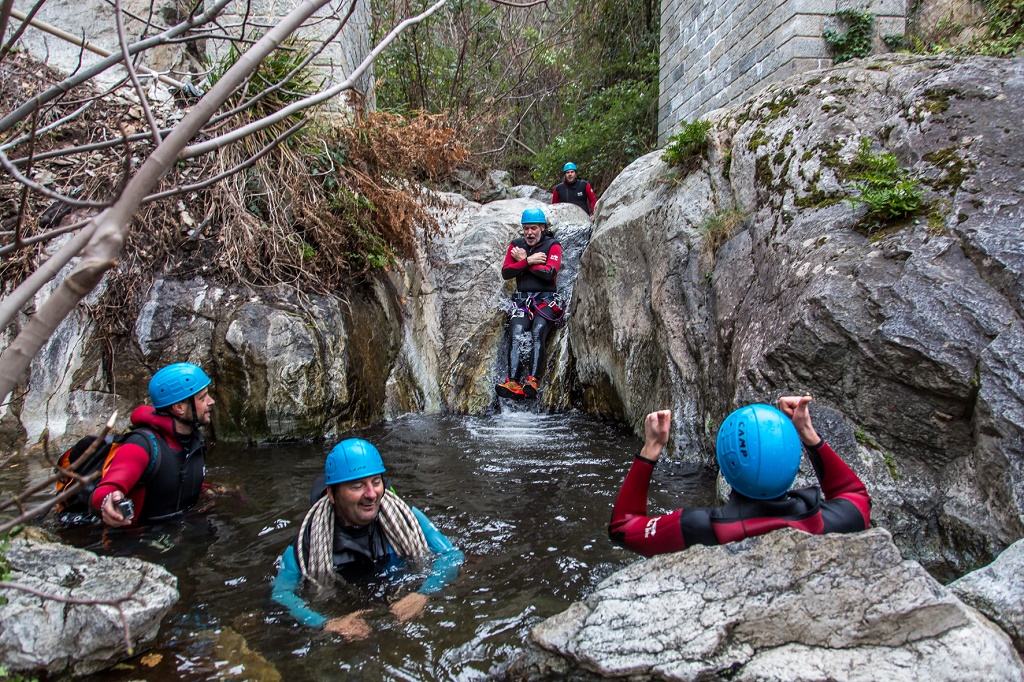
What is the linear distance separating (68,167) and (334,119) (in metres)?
3.02

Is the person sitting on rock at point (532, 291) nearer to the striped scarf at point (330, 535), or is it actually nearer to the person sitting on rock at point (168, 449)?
the person sitting on rock at point (168, 449)

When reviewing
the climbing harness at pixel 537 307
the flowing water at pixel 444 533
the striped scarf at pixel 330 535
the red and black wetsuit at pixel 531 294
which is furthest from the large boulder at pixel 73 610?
the climbing harness at pixel 537 307

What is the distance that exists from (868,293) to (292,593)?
3.76m

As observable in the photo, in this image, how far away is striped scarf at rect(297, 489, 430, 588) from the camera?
3.49m

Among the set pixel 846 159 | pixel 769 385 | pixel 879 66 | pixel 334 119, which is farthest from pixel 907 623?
pixel 334 119

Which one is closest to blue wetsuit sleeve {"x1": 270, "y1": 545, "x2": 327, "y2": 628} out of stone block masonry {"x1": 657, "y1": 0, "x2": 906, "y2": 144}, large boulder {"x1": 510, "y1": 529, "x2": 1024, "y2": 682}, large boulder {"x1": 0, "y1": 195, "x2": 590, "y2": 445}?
large boulder {"x1": 510, "y1": 529, "x2": 1024, "y2": 682}

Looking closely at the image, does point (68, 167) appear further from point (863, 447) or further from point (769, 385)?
point (863, 447)

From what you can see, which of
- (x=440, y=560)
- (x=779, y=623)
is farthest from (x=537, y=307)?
(x=779, y=623)

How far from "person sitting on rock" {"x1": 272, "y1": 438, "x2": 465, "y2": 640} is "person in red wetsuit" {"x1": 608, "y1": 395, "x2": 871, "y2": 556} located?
1.23 m

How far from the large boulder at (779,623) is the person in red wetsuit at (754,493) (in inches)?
6.4

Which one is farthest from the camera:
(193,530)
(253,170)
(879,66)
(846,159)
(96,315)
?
(253,170)

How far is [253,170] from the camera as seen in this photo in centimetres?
792

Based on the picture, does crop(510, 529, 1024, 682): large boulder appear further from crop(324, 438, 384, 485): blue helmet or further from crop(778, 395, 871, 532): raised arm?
crop(324, 438, 384, 485): blue helmet

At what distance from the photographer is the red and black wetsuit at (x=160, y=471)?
169 inches
